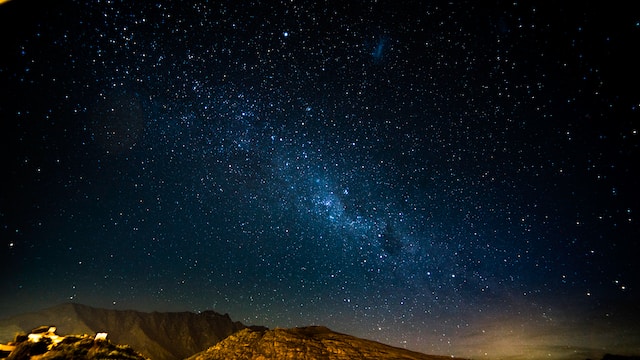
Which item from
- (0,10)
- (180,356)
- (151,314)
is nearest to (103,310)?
(151,314)

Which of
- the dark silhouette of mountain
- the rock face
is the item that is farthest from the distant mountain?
the dark silhouette of mountain

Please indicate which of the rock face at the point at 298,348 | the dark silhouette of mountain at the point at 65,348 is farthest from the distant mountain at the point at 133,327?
the dark silhouette of mountain at the point at 65,348

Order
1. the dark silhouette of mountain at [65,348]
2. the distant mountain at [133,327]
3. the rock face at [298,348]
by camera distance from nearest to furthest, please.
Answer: the dark silhouette of mountain at [65,348] → the rock face at [298,348] → the distant mountain at [133,327]

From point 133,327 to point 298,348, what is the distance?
202 metres

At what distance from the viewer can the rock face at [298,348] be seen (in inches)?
985

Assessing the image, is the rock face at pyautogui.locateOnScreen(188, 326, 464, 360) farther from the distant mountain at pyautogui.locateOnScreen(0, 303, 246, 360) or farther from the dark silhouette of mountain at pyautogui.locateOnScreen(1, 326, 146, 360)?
the distant mountain at pyautogui.locateOnScreen(0, 303, 246, 360)

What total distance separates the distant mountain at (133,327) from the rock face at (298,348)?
565ft

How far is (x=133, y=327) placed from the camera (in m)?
180

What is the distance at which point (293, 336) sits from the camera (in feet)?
94.9

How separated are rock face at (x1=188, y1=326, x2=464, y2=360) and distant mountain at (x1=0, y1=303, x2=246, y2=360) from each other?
565ft

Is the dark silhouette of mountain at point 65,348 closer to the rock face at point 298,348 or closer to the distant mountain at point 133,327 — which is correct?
the rock face at point 298,348

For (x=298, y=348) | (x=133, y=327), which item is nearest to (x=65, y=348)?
(x=298, y=348)

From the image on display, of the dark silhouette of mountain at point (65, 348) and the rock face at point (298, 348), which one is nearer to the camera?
the dark silhouette of mountain at point (65, 348)

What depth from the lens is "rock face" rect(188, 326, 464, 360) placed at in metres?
25.0
